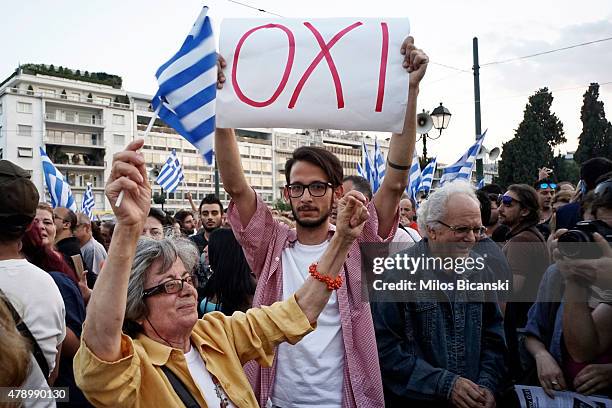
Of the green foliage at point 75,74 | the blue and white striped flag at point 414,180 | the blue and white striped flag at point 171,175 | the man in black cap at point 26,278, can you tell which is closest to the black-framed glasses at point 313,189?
the man in black cap at point 26,278

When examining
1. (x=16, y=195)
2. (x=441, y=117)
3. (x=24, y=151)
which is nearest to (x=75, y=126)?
(x=24, y=151)

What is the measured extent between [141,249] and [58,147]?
7028 centimetres

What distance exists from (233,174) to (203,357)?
0.94 m

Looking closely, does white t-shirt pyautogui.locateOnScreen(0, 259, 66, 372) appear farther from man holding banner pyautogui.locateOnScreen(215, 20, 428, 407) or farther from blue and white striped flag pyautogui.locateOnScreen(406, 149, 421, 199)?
blue and white striped flag pyautogui.locateOnScreen(406, 149, 421, 199)

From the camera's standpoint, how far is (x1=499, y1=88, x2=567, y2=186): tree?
4497 cm

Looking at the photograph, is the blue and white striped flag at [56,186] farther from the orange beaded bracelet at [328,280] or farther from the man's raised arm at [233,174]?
the orange beaded bracelet at [328,280]

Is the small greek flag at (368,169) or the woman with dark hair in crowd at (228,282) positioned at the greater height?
the small greek flag at (368,169)

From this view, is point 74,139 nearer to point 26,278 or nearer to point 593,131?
point 593,131

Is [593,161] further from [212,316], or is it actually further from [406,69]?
[212,316]

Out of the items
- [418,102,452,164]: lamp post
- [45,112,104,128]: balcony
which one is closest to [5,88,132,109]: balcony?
[45,112,104,128]: balcony

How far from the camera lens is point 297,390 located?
2.33 metres

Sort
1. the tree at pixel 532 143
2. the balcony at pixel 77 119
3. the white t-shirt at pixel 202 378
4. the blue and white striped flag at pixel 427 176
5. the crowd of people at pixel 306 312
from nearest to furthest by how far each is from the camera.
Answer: the crowd of people at pixel 306 312, the white t-shirt at pixel 202 378, the blue and white striped flag at pixel 427 176, the tree at pixel 532 143, the balcony at pixel 77 119

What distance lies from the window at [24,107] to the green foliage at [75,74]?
644cm

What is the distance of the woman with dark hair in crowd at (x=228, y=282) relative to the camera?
335 cm
